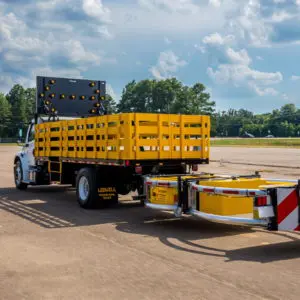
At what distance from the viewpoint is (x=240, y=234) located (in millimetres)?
8555

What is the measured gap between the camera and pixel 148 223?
977 centimetres

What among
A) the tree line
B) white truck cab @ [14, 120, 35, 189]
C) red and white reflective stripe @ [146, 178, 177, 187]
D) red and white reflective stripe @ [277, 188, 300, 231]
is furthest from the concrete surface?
the tree line

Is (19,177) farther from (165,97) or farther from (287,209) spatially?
(165,97)

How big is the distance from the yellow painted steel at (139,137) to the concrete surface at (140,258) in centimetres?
147

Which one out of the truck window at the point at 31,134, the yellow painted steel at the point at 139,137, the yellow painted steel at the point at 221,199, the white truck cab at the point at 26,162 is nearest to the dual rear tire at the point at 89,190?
the yellow painted steel at the point at 139,137

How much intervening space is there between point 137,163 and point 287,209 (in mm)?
4065

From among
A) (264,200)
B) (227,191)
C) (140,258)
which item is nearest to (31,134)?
(227,191)

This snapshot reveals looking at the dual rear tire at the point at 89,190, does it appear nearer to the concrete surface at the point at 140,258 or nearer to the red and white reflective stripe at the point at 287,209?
the concrete surface at the point at 140,258

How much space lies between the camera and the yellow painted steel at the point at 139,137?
34.1 feet

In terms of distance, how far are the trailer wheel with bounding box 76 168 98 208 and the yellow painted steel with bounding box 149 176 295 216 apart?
6.87 feet

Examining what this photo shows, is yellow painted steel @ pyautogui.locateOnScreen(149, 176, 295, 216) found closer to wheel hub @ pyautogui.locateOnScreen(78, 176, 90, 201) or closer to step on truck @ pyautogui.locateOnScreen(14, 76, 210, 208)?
step on truck @ pyautogui.locateOnScreen(14, 76, 210, 208)

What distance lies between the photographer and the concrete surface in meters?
5.44

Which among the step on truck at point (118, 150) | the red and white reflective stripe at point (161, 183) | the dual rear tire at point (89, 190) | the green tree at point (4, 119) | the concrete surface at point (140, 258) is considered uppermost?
the green tree at point (4, 119)

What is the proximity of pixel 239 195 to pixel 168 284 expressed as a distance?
278cm
